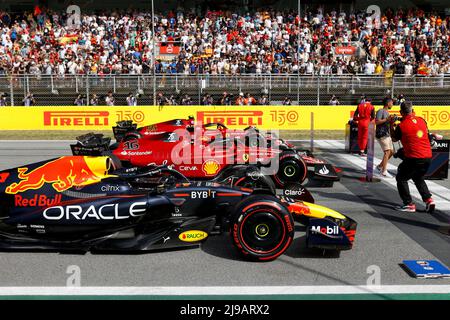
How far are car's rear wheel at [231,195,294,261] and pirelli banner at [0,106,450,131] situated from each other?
45.8ft

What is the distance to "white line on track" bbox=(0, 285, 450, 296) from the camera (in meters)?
5.04

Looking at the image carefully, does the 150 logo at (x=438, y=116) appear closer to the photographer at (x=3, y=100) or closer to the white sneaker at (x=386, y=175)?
the white sneaker at (x=386, y=175)

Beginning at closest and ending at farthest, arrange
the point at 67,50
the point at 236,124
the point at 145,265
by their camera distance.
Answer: the point at 145,265, the point at 236,124, the point at 67,50

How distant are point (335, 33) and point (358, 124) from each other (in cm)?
1593

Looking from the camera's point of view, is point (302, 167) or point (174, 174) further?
point (302, 167)

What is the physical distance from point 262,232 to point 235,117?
1413 centimetres

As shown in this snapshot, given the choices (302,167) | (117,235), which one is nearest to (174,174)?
(117,235)

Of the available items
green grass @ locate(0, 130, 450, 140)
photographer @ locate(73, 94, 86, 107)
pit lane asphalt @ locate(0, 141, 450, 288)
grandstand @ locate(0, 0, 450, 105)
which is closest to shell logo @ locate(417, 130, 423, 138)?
pit lane asphalt @ locate(0, 141, 450, 288)

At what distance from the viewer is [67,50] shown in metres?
26.1

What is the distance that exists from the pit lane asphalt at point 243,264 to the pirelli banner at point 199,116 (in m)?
12.6

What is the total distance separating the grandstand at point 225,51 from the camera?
21.7 meters

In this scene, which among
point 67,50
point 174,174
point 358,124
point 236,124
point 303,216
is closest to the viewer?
point 303,216

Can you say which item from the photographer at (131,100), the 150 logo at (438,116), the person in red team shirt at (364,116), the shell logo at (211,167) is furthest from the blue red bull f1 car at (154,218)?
the 150 logo at (438,116)
